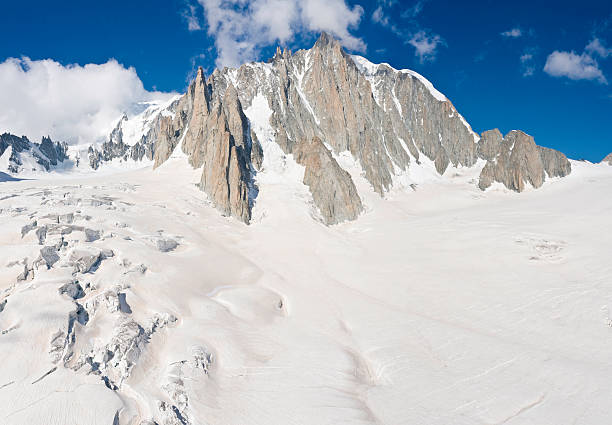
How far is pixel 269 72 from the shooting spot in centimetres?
6962

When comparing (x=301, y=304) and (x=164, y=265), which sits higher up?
(x=164, y=265)

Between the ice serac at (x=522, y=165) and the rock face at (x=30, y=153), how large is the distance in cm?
12130

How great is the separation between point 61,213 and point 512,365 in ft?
89.8

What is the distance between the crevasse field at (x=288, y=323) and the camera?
10.1 meters

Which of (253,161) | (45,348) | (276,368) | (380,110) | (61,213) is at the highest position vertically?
(380,110)

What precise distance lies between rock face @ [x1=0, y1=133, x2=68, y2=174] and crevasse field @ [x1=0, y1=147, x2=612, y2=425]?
82179mm

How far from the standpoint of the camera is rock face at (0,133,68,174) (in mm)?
90650

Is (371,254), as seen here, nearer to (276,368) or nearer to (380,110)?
(276,368)

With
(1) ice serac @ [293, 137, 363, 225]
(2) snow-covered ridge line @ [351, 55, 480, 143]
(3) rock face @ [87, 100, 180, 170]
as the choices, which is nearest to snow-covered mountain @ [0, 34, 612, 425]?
(1) ice serac @ [293, 137, 363, 225]

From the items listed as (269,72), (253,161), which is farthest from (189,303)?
(269,72)

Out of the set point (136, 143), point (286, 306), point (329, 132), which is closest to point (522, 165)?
point (329, 132)

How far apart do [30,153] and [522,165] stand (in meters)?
135

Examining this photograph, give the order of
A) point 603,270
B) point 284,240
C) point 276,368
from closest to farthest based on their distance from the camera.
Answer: point 276,368 → point 603,270 → point 284,240

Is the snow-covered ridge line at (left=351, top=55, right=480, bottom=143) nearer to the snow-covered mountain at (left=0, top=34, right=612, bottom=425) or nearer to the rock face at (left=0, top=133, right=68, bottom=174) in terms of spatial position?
the snow-covered mountain at (left=0, top=34, right=612, bottom=425)
